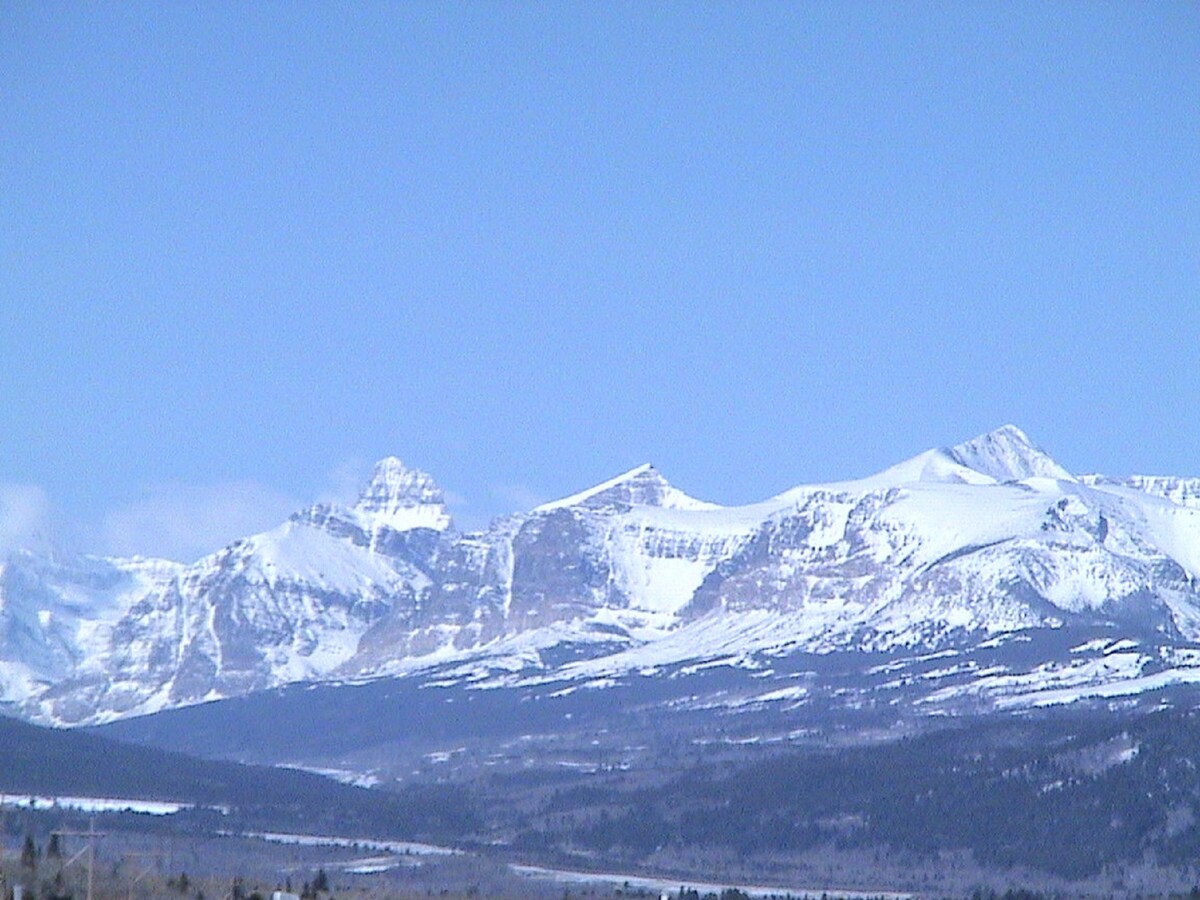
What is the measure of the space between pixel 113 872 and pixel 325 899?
14.0m

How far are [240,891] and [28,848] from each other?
1439 centimetres

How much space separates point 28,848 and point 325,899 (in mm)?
21139

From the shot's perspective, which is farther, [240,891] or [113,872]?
[113,872]

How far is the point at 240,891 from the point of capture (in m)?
183

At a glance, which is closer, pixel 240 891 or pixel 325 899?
pixel 240 891

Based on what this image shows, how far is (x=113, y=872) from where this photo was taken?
197875mm

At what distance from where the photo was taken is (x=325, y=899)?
198 m

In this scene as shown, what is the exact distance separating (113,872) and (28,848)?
470 inches

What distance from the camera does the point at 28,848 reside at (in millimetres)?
186875

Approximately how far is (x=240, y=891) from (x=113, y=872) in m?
18.2

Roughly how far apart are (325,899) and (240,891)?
15827 mm
